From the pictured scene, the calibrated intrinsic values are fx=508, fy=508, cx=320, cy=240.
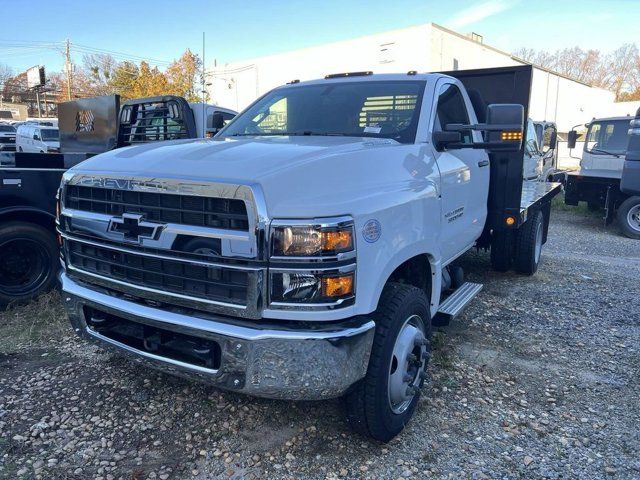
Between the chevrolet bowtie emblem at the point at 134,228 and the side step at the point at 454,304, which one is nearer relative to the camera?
the chevrolet bowtie emblem at the point at 134,228

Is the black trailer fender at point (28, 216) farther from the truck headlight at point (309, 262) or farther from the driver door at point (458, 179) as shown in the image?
the driver door at point (458, 179)

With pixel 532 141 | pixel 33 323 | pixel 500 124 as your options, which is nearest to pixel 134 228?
pixel 500 124

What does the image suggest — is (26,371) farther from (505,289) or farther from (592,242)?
(592,242)

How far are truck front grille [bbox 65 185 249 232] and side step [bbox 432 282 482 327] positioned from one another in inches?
74.0

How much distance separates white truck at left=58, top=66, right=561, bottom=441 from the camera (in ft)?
7.68

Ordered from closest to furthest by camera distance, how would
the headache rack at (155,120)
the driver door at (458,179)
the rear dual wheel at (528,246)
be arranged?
the driver door at (458,179) → the rear dual wheel at (528,246) → the headache rack at (155,120)

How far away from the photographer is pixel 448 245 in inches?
149

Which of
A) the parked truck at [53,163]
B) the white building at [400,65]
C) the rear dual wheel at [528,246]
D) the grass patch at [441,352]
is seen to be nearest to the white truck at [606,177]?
the rear dual wheel at [528,246]

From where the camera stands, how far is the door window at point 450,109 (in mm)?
3904

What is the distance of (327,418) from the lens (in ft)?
10.4

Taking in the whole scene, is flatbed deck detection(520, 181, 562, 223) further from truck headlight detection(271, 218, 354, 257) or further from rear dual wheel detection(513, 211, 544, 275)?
truck headlight detection(271, 218, 354, 257)

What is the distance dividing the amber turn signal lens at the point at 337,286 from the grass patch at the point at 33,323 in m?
3.13

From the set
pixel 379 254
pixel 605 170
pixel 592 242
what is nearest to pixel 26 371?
pixel 379 254

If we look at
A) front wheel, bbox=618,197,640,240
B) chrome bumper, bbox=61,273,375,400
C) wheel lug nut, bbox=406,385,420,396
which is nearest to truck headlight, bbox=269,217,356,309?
chrome bumper, bbox=61,273,375,400
